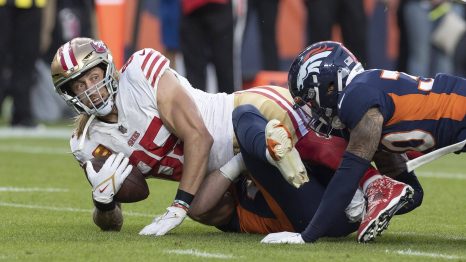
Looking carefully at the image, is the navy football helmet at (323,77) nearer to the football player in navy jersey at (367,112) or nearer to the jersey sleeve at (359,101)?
the football player in navy jersey at (367,112)

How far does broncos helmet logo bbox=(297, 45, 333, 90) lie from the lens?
194 inches

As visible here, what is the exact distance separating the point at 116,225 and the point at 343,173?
1.21 meters

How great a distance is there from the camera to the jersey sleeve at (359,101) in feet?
15.5

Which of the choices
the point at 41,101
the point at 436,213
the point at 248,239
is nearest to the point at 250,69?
the point at 41,101

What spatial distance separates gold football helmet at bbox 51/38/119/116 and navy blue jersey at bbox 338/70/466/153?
1.11 metres

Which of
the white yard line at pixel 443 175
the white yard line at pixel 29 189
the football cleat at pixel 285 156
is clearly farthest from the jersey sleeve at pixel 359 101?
the white yard line at pixel 443 175

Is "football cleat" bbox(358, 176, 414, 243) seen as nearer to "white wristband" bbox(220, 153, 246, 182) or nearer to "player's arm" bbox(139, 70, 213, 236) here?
"white wristband" bbox(220, 153, 246, 182)

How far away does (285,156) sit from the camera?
4.85m

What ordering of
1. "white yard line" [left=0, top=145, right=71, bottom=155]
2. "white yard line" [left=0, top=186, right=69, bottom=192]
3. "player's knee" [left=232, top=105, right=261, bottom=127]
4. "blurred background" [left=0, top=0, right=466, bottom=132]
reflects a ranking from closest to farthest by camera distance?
"player's knee" [left=232, top=105, right=261, bottom=127] → "white yard line" [left=0, top=186, right=69, bottom=192] → "white yard line" [left=0, top=145, right=71, bottom=155] → "blurred background" [left=0, top=0, right=466, bottom=132]

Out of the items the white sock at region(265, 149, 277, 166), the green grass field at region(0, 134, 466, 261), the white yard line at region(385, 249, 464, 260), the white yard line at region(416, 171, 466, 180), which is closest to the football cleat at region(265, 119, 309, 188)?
the white sock at region(265, 149, 277, 166)

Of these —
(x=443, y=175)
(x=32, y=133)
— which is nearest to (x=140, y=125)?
(x=443, y=175)

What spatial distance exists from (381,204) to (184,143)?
927mm

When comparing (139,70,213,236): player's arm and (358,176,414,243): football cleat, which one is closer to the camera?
(358,176,414,243): football cleat

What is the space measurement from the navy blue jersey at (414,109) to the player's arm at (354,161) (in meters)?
0.05
